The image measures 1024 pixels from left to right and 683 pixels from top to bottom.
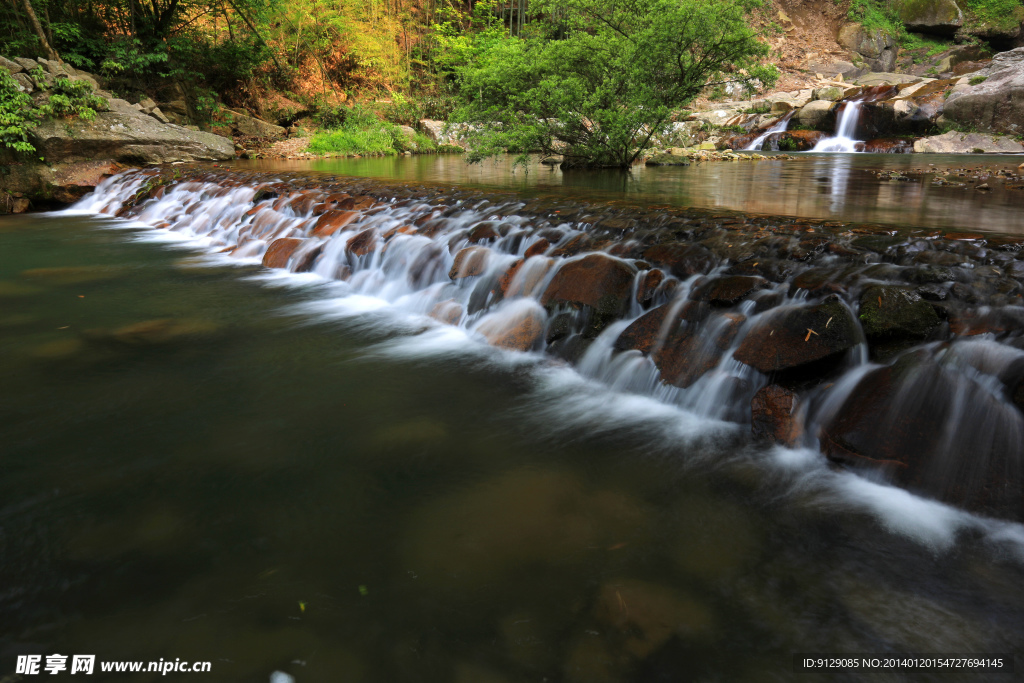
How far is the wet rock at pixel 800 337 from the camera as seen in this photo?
2.67 meters

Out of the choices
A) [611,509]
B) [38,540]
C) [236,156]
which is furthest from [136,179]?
[611,509]

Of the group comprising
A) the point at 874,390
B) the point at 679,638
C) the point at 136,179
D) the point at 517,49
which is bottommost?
the point at 679,638

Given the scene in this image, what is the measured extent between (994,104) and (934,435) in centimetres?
1993

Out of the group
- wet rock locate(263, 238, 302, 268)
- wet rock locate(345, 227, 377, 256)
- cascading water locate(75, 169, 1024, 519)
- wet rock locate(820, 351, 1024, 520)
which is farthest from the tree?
wet rock locate(820, 351, 1024, 520)

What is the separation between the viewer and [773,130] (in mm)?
20906

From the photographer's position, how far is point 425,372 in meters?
3.55

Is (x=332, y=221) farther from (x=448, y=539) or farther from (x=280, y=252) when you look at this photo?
(x=448, y=539)

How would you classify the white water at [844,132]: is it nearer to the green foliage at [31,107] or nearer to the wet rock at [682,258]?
the wet rock at [682,258]

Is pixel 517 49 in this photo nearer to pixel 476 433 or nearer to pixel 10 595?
pixel 476 433

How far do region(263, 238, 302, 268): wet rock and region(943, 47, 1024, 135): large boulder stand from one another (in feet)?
65.1

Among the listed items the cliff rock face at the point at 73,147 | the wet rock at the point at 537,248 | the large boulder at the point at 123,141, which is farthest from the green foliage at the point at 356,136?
the wet rock at the point at 537,248

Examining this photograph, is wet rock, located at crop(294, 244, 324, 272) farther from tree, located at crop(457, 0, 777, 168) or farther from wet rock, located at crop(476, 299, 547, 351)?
tree, located at crop(457, 0, 777, 168)

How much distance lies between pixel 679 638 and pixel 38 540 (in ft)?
7.21

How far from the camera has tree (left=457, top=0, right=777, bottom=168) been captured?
8883 mm
